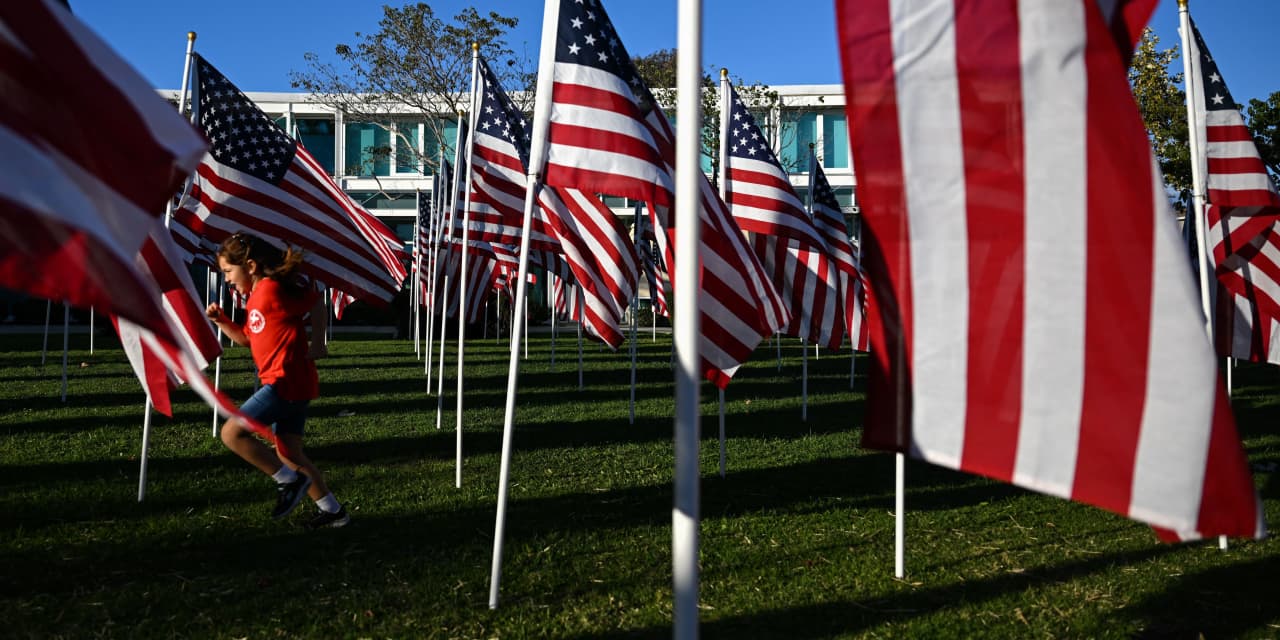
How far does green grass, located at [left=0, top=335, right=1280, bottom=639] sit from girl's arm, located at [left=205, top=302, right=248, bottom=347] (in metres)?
1.19

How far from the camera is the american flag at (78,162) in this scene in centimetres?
236

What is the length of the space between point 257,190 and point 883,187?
6586 mm

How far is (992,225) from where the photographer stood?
105 inches

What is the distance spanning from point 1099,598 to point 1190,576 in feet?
2.62

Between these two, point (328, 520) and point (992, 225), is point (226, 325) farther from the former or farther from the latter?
point (992, 225)

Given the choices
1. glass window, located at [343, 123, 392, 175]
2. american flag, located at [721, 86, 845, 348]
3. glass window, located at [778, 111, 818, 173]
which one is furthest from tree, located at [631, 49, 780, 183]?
american flag, located at [721, 86, 845, 348]

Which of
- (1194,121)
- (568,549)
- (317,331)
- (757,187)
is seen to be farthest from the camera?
(757,187)

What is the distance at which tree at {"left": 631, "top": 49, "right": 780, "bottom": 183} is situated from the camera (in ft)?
111

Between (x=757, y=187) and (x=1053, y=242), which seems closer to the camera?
(x=1053, y=242)

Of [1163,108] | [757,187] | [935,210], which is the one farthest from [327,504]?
[1163,108]

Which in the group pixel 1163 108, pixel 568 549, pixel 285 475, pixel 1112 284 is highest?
pixel 1163 108

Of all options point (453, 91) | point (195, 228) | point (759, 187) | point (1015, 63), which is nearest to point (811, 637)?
point (1015, 63)

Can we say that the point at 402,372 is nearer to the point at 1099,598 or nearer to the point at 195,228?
the point at 195,228

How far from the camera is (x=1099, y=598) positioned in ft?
16.7
